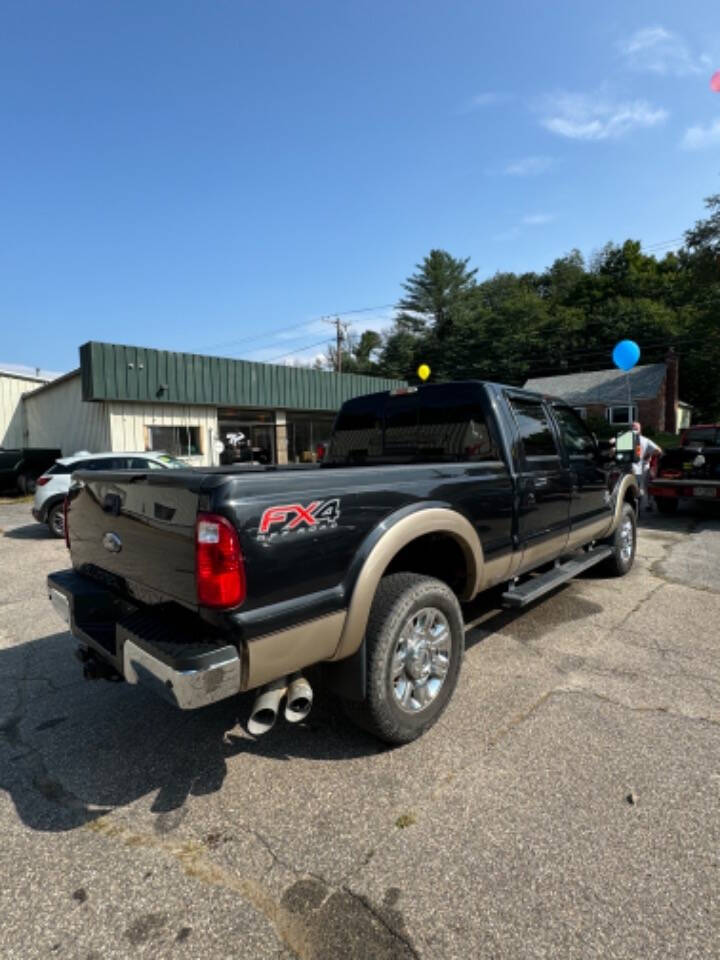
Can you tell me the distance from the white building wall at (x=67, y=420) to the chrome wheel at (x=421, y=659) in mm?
16427

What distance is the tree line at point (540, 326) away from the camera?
46.3m

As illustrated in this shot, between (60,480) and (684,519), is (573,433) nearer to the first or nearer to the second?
(684,519)

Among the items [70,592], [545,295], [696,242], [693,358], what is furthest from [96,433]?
[545,295]

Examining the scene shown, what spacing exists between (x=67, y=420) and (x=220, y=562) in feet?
69.6

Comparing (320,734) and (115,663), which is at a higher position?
(115,663)

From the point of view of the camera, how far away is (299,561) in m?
2.21

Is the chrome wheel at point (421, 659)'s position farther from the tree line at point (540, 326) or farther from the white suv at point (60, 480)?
the tree line at point (540, 326)

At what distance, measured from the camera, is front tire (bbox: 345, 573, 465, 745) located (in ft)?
8.41

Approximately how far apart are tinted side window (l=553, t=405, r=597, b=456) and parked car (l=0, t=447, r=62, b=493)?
15.9 meters

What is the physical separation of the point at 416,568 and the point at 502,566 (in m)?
0.66

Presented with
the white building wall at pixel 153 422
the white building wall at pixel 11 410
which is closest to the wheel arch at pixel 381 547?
the white building wall at pixel 153 422

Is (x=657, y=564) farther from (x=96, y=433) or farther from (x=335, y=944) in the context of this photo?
(x=96, y=433)

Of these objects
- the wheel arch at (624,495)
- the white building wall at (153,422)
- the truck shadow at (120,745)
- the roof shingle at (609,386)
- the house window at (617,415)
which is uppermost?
the roof shingle at (609,386)

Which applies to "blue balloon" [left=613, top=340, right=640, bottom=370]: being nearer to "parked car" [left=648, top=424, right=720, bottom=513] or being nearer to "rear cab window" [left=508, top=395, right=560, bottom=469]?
"parked car" [left=648, top=424, right=720, bottom=513]
